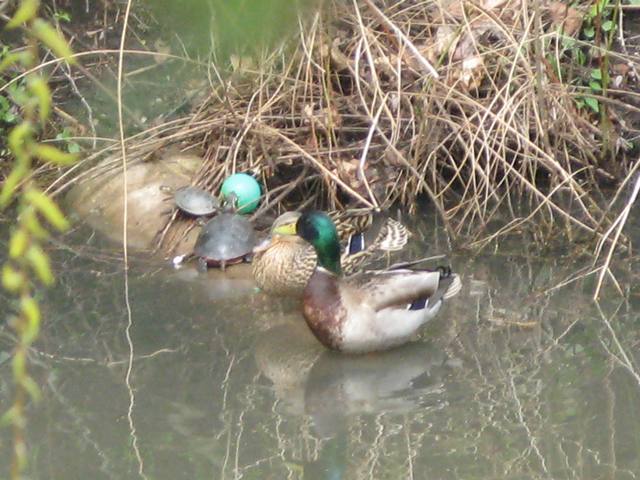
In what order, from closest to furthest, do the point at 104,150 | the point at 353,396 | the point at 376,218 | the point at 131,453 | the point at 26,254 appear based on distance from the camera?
the point at 26,254 → the point at 131,453 → the point at 353,396 → the point at 376,218 → the point at 104,150

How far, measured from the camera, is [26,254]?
3.51 feet

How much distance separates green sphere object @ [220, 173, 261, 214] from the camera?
5.98 metres

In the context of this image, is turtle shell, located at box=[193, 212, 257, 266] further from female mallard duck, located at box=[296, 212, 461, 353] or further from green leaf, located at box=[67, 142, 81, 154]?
green leaf, located at box=[67, 142, 81, 154]

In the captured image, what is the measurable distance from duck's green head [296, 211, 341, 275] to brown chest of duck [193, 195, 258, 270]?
594 mm

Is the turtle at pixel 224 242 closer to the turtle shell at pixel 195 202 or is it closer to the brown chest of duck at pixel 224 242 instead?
the brown chest of duck at pixel 224 242

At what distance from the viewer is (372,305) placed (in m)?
4.73

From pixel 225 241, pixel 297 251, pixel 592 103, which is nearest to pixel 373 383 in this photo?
pixel 297 251

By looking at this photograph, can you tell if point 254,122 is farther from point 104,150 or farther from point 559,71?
point 559,71

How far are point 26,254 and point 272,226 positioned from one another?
4.61 meters

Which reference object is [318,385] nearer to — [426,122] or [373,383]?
[373,383]

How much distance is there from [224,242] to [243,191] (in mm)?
439

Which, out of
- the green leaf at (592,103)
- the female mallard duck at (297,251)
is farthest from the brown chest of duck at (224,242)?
the green leaf at (592,103)

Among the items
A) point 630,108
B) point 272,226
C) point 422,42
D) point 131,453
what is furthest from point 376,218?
point 131,453

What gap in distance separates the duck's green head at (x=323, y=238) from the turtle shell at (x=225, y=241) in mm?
593
